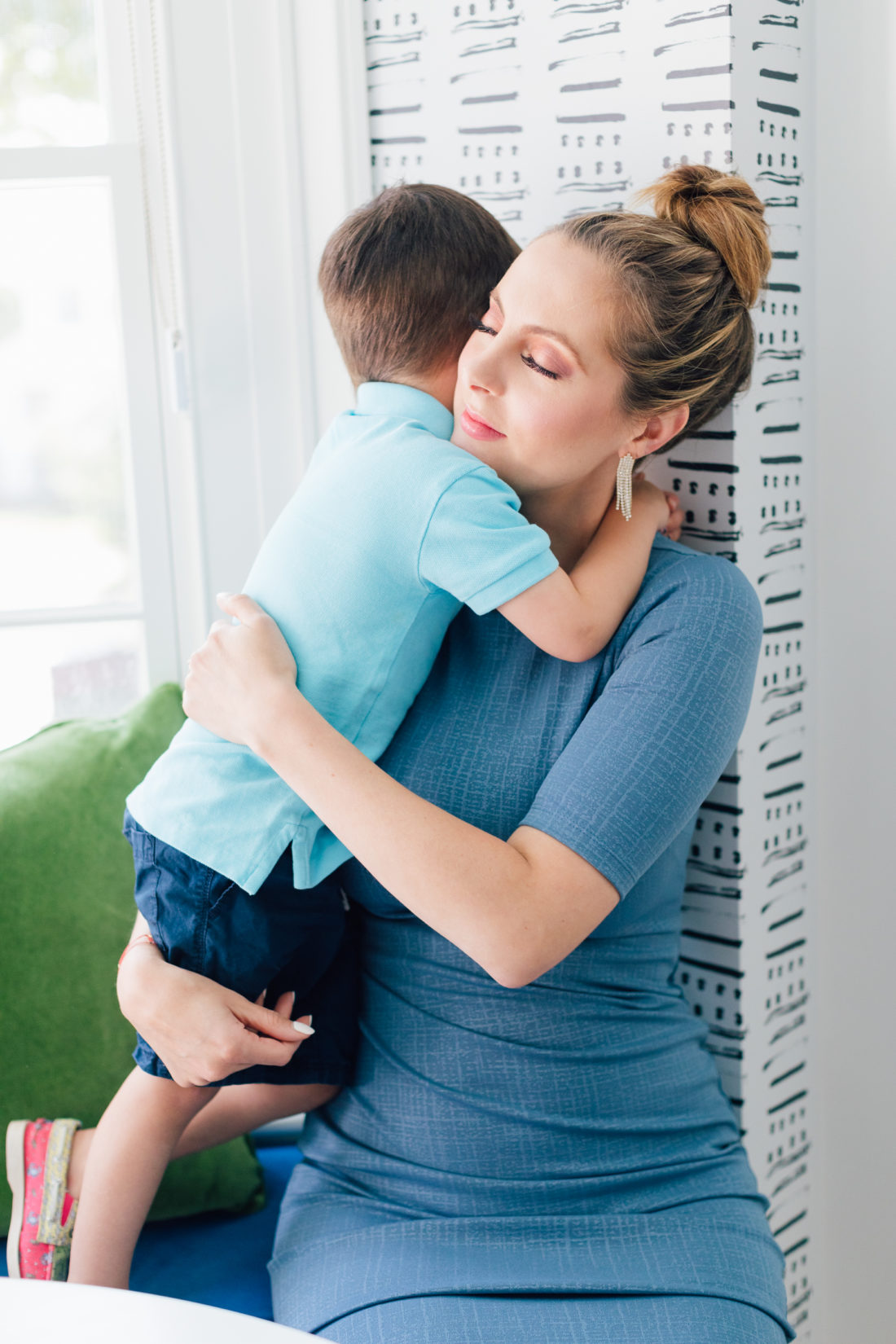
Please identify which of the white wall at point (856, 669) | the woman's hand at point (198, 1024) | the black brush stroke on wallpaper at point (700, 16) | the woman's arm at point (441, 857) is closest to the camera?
the woman's arm at point (441, 857)

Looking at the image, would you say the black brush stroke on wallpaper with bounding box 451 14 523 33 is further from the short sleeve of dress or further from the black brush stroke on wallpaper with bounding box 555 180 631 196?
the short sleeve of dress

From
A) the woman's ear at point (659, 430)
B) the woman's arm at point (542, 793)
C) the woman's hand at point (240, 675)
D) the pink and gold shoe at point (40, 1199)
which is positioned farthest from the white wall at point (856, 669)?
the pink and gold shoe at point (40, 1199)

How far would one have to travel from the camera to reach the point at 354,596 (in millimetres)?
1118

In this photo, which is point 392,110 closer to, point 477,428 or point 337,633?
point 477,428

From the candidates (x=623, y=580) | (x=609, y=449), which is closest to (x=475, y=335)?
(x=609, y=449)

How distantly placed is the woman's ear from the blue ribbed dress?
0.11m

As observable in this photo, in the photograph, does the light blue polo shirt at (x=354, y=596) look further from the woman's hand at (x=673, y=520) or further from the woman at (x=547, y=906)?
the woman's hand at (x=673, y=520)

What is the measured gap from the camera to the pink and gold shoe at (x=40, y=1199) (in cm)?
126

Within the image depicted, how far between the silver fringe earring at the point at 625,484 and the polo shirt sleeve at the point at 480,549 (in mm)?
168

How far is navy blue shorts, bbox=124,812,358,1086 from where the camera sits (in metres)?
1.15

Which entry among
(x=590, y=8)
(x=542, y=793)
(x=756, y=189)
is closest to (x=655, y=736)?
(x=542, y=793)

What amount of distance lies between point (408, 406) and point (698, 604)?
37 cm

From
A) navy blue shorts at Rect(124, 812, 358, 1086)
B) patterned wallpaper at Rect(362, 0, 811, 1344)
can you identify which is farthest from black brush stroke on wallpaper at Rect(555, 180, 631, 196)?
navy blue shorts at Rect(124, 812, 358, 1086)

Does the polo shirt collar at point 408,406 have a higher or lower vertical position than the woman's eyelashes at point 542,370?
lower
